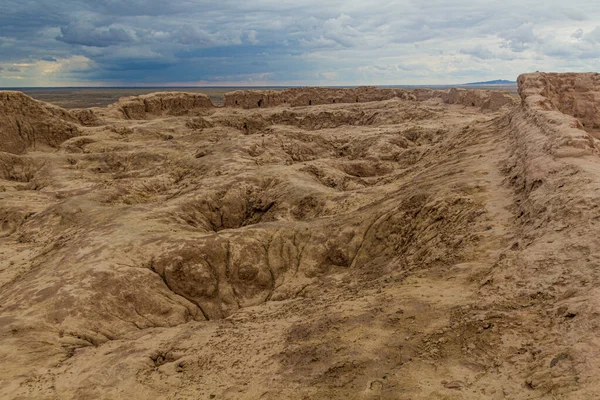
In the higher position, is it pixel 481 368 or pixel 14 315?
pixel 481 368

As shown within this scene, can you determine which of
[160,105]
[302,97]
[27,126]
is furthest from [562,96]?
[160,105]

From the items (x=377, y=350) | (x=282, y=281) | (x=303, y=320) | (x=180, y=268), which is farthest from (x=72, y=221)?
(x=377, y=350)

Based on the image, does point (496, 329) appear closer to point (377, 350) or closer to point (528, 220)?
point (377, 350)

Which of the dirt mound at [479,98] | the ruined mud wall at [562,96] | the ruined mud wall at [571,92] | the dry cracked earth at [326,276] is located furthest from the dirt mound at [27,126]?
the dirt mound at [479,98]

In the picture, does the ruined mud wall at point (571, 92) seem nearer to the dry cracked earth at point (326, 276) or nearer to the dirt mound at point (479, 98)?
the dry cracked earth at point (326, 276)

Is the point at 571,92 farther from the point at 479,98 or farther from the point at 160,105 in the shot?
the point at 160,105

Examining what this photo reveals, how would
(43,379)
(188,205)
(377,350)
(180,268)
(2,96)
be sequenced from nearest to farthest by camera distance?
1. (377,350)
2. (43,379)
3. (180,268)
4. (188,205)
5. (2,96)
